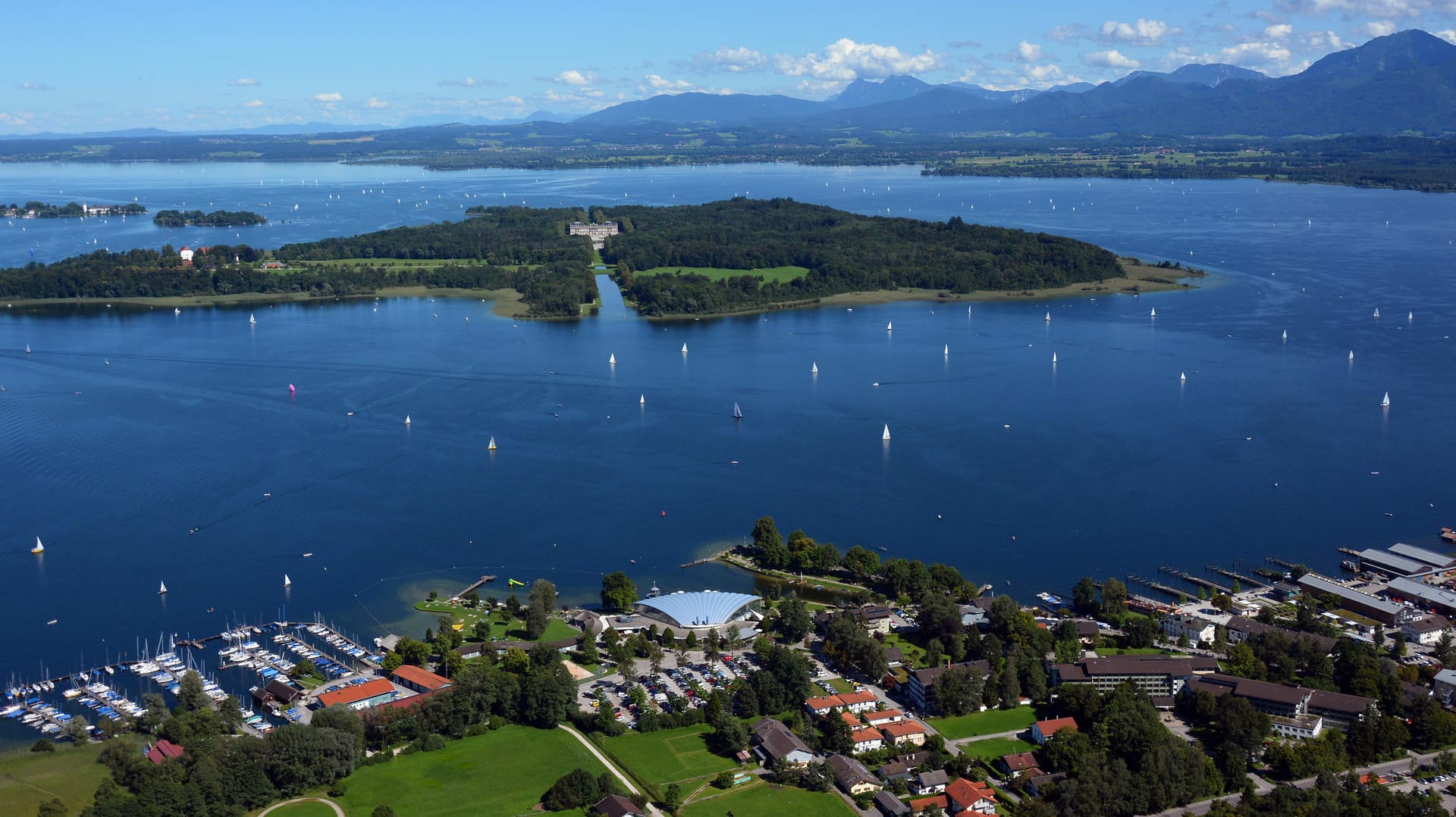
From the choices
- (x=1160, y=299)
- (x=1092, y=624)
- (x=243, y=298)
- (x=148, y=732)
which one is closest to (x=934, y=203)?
(x=1160, y=299)

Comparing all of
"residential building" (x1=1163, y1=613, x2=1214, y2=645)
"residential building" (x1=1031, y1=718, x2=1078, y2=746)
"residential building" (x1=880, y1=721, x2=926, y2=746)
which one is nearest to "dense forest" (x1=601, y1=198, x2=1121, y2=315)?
"residential building" (x1=1163, y1=613, x2=1214, y2=645)

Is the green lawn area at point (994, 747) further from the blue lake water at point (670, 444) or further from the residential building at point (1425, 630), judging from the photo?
the residential building at point (1425, 630)

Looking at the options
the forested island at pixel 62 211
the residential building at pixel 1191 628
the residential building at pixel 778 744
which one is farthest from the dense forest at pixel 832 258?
the forested island at pixel 62 211

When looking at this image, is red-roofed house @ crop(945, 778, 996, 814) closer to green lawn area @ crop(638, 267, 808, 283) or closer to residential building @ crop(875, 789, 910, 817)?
residential building @ crop(875, 789, 910, 817)

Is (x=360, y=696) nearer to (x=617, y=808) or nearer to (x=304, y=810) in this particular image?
(x=304, y=810)

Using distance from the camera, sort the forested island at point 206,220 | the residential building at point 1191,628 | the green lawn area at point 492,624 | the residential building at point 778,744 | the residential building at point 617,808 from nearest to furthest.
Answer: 1. the residential building at point 617,808
2. the residential building at point 778,744
3. the residential building at point 1191,628
4. the green lawn area at point 492,624
5. the forested island at point 206,220

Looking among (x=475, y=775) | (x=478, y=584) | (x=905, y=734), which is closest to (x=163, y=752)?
(x=475, y=775)
